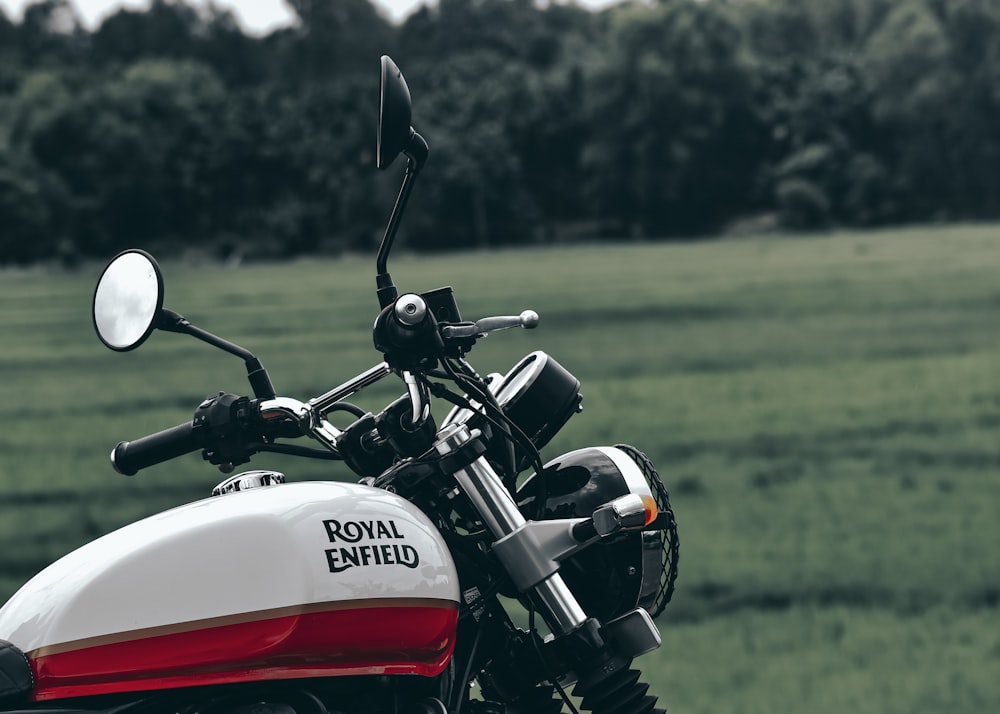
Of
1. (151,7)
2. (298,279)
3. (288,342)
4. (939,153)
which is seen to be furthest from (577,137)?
(288,342)

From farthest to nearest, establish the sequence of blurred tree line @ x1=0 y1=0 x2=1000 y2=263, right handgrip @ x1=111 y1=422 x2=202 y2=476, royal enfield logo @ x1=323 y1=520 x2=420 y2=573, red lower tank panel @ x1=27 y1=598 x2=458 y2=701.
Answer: blurred tree line @ x1=0 y1=0 x2=1000 y2=263, right handgrip @ x1=111 y1=422 x2=202 y2=476, royal enfield logo @ x1=323 y1=520 x2=420 y2=573, red lower tank panel @ x1=27 y1=598 x2=458 y2=701

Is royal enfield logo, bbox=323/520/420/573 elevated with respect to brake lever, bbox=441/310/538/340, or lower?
lower

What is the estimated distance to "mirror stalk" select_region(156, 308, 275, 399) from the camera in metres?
2.90

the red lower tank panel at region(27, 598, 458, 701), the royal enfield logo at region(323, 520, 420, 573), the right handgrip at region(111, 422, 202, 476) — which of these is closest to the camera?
Answer: the red lower tank panel at region(27, 598, 458, 701)

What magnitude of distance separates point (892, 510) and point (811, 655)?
349 centimetres

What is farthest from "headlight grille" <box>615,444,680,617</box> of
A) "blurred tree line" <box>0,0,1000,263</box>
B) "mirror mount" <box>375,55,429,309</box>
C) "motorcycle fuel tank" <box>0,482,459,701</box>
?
"blurred tree line" <box>0,0,1000,263</box>

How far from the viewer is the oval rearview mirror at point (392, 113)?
8.80 feet

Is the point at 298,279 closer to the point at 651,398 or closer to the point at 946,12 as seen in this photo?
the point at 651,398

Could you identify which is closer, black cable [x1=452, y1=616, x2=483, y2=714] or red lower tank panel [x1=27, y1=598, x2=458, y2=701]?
red lower tank panel [x1=27, y1=598, x2=458, y2=701]

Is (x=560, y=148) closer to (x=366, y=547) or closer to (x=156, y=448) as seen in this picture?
(x=156, y=448)

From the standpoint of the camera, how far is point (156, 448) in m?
3.04

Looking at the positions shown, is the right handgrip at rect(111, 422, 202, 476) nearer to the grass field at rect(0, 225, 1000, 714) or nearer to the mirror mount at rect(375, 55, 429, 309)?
the mirror mount at rect(375, 55, 429, 309)

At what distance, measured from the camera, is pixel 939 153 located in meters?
108

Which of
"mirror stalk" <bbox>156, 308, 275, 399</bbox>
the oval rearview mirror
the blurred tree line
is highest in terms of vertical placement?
the oval rearview mirror
